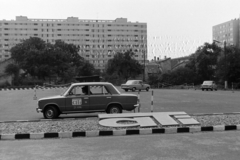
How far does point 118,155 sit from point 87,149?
981 mm

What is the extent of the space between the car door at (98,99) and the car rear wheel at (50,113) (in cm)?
151

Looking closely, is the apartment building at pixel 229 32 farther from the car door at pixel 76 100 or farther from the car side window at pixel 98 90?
the car door at pixel 76 100

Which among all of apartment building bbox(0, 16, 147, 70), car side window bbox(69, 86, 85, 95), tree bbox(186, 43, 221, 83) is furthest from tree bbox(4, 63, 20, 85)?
apartment building bbox(0, 16, 147, 70)

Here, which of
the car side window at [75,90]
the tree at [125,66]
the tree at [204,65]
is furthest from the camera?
the tree at [125,66]

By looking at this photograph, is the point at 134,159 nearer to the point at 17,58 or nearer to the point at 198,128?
the point at 198,128

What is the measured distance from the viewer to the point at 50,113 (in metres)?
11.8

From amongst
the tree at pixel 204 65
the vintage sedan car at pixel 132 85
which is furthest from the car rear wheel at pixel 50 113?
the tree at pixel 204 65

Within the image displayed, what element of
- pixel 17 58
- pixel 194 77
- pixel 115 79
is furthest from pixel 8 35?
pixel 194 77

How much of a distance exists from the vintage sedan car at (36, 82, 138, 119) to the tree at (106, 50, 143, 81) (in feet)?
195

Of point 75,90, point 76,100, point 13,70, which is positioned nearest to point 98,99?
point 76,100

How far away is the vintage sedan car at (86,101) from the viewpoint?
1177 cm

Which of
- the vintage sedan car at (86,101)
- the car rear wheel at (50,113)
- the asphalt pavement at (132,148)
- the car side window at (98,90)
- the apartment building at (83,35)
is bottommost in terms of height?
the asphalt pavement at (132,148)

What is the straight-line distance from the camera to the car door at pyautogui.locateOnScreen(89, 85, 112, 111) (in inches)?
470

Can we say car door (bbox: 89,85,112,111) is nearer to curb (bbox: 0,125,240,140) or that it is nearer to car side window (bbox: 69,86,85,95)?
car side window (bbox: 69,86,85,95)
